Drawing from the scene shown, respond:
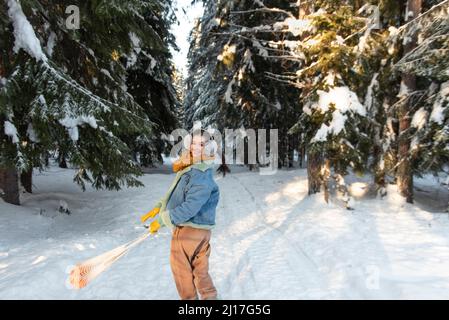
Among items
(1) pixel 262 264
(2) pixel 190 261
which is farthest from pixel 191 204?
(1) pixel 262 264

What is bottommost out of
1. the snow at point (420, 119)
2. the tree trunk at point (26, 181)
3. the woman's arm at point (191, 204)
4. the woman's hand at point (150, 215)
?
the tree trunk at point (26, 181)

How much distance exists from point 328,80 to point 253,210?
4.20 m

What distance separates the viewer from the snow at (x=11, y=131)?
7.37m

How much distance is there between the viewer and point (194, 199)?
13.8ft

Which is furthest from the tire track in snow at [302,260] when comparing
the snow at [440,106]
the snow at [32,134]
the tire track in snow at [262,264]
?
the snow at [32,134]

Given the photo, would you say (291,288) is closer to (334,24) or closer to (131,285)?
(131,285)

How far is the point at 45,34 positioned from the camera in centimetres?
962

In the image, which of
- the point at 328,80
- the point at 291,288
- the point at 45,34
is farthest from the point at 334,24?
the point at 291,288

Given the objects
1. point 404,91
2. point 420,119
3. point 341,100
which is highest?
point 404,91

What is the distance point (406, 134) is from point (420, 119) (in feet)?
2.55

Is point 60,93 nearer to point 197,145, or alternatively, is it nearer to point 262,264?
point 197,145

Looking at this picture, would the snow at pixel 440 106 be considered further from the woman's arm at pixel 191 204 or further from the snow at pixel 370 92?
the woman's arm at pixel 191 204

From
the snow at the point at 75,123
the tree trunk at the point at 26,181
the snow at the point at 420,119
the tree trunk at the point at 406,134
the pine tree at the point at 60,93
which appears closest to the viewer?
the pine tree at the point at 60,93

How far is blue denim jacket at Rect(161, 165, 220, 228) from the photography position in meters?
4.20
